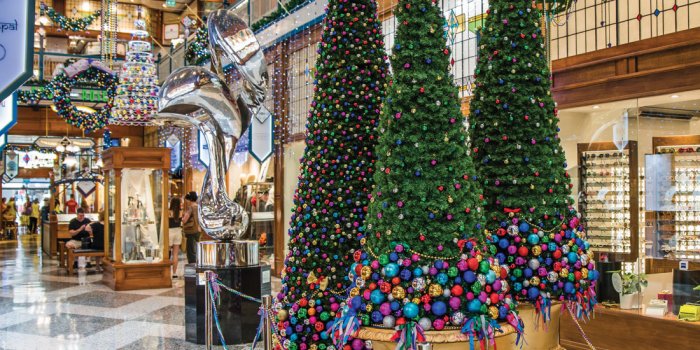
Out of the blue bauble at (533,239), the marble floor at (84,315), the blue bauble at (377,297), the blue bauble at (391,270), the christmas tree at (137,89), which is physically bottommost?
the marble floor at (84,315)

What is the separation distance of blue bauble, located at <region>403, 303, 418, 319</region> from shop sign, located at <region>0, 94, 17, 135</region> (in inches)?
73.8

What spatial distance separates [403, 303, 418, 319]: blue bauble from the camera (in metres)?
2.63

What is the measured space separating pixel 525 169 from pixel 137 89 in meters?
7.50

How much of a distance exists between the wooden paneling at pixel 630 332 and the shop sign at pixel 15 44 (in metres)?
4.73

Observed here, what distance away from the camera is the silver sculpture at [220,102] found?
545 cm

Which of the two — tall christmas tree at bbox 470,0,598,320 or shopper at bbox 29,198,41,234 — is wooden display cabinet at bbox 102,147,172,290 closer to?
tall christmas tree at bbox 470,0,598,320

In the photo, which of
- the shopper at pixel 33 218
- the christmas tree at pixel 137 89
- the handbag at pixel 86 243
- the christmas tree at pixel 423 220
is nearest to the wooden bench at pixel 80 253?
the handbag at pixel 86 243

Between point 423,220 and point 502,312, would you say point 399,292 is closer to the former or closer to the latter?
point 423,220

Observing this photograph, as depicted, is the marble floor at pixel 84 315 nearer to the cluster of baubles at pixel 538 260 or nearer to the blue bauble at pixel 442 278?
the cluster of baubles at pixel 538 260

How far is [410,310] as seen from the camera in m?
2.63

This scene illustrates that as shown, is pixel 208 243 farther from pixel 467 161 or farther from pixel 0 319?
pixel 467 161

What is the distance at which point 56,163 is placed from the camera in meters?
23.4

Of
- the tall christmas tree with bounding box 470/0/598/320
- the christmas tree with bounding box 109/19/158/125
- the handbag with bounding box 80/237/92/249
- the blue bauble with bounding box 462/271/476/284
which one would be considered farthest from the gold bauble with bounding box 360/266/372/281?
the handbag with bounding box 80/237/92/249

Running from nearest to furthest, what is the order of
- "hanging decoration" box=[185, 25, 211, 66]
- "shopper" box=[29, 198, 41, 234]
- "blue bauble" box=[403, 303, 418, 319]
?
"blue bauble" box=[403, 303, 418, 319] < "hanging decoration" box=[185, 25, 211, 66] < "shopper" box=[29, 198, 41, 234]
